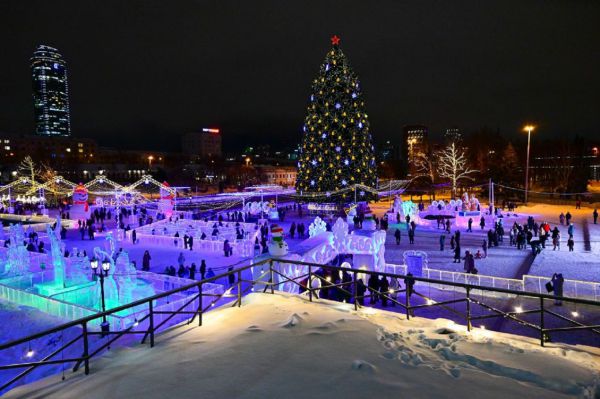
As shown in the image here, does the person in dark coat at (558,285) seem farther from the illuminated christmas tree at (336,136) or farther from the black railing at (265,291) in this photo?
the illuminated christmas tree at (336,136)

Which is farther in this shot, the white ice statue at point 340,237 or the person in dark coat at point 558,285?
the white ice statue at point 340,237

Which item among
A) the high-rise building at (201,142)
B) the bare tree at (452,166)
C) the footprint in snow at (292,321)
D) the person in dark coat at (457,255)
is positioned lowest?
the person in dark coat at (457,255)

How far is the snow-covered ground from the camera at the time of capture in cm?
409

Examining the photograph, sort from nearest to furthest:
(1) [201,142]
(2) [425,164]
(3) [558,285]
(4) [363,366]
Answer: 1. (4) [363,366]
2. (3) [558,285]
3. (2) [425,164]
4. (1) [201,142]

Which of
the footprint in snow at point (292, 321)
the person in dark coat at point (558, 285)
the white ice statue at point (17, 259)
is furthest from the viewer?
the white ice statue at point (17, 259)

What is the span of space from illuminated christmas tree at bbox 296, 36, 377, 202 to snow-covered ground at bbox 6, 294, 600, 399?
2631 centimetres

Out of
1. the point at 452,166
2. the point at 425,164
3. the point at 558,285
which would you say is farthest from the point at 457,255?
the point at 425,164

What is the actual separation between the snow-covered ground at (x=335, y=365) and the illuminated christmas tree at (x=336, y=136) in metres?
26.3

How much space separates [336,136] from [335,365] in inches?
1142

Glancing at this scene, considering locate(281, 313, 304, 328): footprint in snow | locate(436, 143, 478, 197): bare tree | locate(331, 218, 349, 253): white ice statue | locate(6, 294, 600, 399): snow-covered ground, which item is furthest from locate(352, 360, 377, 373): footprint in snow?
locate(436, 143, 478, 197): bare tree

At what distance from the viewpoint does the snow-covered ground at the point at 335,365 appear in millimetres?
4094

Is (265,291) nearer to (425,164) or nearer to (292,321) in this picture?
(292,321)

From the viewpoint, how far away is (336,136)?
1284 inches

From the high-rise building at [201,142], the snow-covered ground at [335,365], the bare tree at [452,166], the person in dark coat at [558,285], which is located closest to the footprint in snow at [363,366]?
the snow-covered ground at [335,365]
